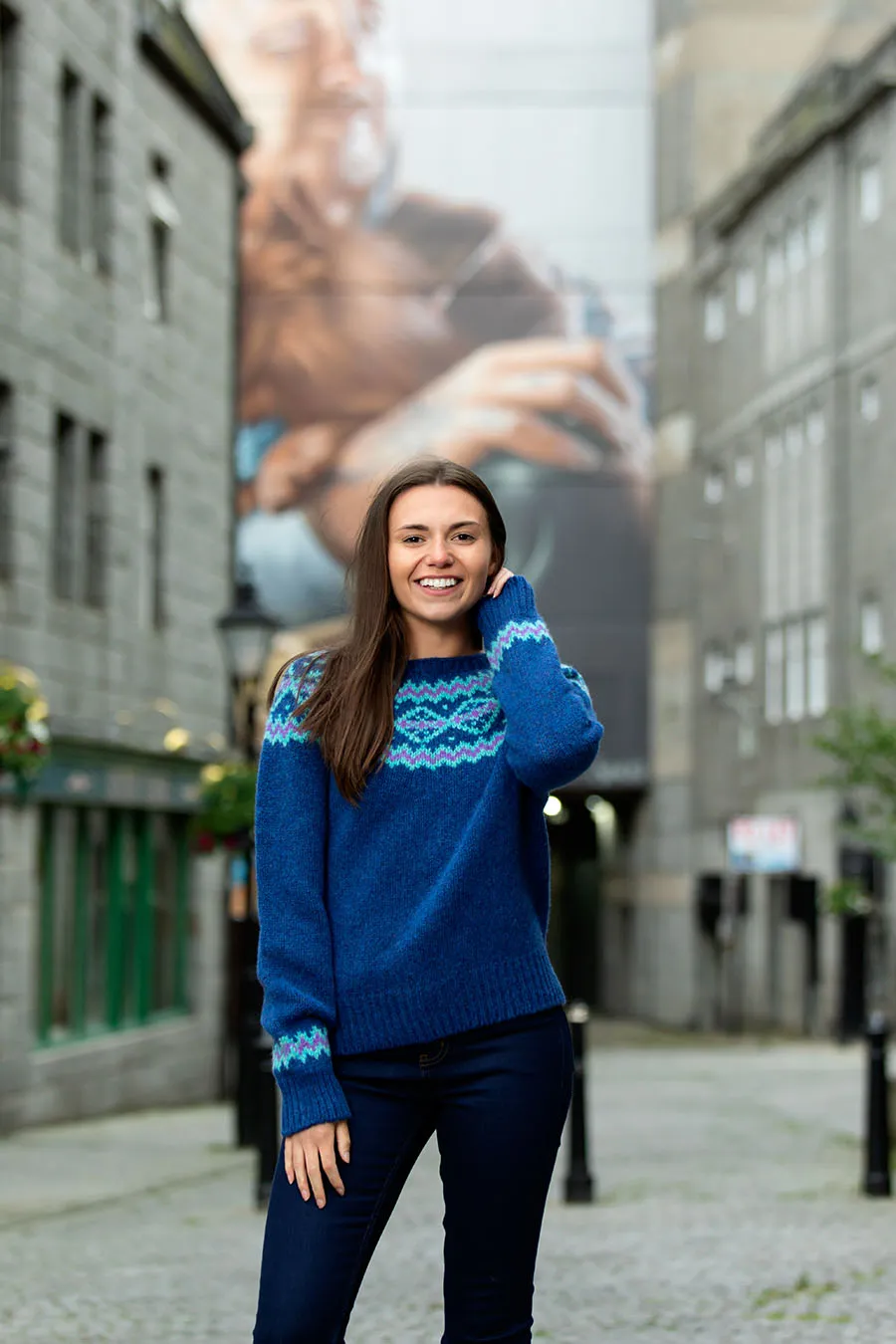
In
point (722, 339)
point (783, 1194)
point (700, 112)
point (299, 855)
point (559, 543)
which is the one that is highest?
point (700, 112)

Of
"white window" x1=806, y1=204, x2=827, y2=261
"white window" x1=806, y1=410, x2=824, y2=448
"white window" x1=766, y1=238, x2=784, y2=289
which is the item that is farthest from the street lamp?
"white window" x1=766, y1=238, x2=784, y2=289

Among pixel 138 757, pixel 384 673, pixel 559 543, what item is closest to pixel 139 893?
pixel 138 757

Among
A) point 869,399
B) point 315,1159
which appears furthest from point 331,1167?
point 869,399

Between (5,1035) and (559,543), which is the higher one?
(559,543)

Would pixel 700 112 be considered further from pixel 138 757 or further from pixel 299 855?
pixel 299 855

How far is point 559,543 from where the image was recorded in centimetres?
4812

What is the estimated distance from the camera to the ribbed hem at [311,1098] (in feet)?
12.0

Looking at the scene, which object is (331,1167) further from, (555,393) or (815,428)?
(555,393)

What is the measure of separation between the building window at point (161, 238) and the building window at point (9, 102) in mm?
4960

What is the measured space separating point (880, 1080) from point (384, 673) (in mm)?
8617

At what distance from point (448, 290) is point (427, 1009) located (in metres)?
45.7

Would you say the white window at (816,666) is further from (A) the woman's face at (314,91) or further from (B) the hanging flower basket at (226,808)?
(B) the hanging flower basket at (226,808)

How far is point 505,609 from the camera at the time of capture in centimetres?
392

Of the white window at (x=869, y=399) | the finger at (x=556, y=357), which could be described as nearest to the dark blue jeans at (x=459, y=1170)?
the white window at (x=869, y=399)
